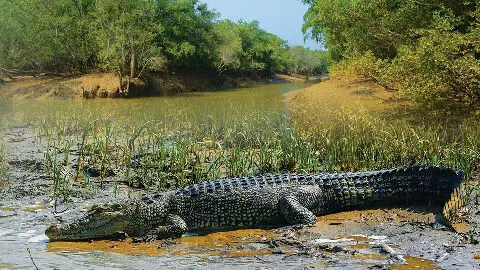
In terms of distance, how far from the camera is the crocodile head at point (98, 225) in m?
6.38

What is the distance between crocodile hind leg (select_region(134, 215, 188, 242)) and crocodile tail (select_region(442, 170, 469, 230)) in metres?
3.18

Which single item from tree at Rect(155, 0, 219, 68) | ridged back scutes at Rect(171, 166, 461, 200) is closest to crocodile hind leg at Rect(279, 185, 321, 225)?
ridged back scutes at Rect(171, 166, 461, 200)

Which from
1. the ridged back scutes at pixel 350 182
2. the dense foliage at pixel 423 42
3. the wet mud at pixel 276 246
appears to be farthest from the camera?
the dense foliage at pixel 423 42

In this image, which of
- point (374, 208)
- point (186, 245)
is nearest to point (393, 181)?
point (374, 208)

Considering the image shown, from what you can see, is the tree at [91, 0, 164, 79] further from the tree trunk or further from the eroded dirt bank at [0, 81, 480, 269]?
the eroded dirt bank at [0, 81, 480, 269]

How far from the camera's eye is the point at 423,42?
1402 centimetres

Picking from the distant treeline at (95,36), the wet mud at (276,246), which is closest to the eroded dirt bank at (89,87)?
the distant treeline at (95,36)

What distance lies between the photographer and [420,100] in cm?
1458

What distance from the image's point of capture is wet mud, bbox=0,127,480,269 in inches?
209

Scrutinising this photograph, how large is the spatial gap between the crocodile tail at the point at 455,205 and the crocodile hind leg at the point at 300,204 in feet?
5.30

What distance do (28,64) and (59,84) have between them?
5.42 meters

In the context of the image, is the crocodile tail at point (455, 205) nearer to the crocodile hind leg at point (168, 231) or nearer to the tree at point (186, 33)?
the crocodile hind leg at point (168, 231)

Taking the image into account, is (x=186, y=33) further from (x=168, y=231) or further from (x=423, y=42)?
(x=168, y=231)

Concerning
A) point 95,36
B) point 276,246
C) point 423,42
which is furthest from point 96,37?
point 276,246
